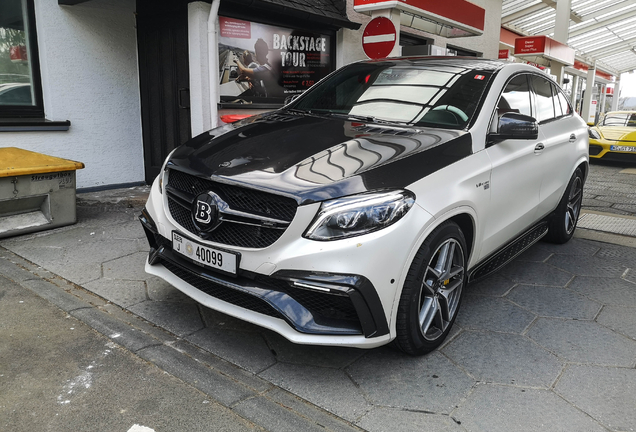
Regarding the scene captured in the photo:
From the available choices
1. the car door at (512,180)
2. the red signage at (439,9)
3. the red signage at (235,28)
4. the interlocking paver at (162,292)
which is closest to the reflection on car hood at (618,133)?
the red signage at (439,9)

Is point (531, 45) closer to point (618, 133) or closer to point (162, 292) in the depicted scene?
point (618, 133)

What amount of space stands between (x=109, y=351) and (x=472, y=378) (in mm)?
1920

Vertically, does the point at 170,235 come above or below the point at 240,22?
below

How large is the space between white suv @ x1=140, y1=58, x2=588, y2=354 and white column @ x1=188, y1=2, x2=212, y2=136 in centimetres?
307

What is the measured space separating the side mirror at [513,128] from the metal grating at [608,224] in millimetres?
3183

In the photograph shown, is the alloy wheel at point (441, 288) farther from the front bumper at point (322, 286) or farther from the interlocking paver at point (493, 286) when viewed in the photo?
the interlocking paver at point (493, 286)

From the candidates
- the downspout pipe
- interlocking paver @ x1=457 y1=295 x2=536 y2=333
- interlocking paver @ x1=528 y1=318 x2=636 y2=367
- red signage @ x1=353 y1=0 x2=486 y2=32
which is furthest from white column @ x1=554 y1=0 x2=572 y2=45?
interlocking paver @ x1=528 y1=318 x2=636 y2=367

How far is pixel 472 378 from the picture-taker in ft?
8.75

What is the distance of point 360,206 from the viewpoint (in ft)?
7.82

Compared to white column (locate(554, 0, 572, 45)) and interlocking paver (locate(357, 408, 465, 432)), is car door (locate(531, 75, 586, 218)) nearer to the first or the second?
interlocking paver (locate(357, 408, 465, 432))

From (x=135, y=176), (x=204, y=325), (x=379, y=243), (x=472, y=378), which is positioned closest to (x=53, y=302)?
(x=204, y=325)

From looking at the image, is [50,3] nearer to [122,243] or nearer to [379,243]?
[122,243]

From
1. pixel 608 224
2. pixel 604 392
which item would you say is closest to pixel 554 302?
pixel 604 392

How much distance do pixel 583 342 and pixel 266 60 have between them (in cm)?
587
